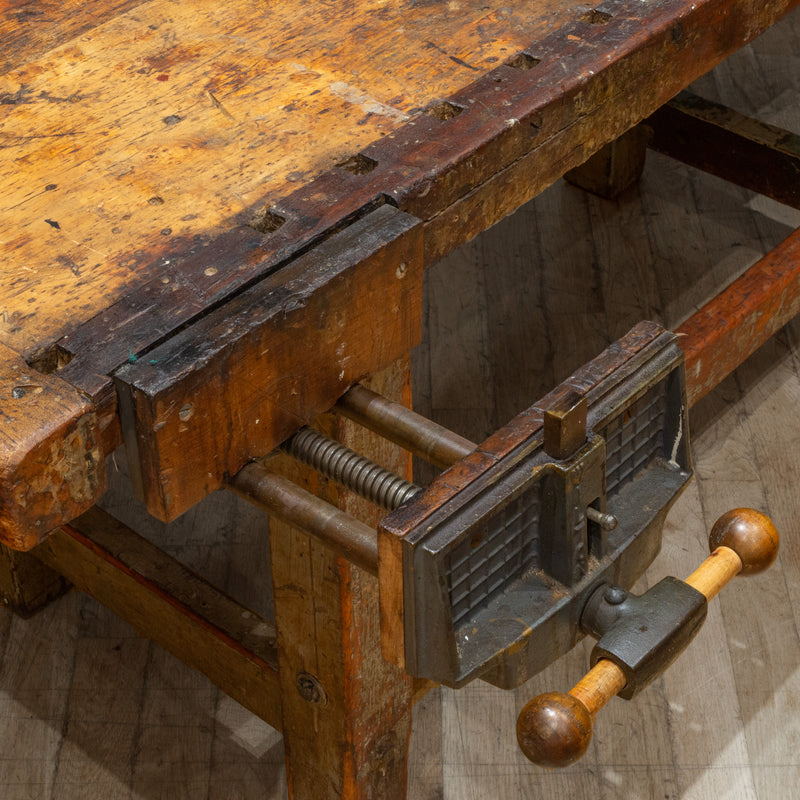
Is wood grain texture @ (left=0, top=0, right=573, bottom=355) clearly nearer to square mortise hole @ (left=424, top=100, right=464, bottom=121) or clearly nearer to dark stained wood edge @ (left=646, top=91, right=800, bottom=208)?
square mortise hole @ (left=424, top=100, right=464, bottom=121)

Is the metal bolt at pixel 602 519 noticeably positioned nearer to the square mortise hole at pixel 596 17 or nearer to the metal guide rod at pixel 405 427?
the metal guide rod at pixel 405 427

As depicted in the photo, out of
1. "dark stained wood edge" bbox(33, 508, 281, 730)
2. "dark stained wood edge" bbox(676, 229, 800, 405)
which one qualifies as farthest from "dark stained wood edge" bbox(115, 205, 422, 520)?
"dark stained wood edge" bbox(676, 229, 800, 405)

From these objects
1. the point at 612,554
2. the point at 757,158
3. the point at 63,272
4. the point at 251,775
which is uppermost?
the point at 63,272

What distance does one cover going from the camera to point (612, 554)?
1.28m

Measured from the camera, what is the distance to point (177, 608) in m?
2.07

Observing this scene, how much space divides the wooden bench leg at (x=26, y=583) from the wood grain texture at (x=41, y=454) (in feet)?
3.99

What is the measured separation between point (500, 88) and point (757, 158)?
143 centimetres

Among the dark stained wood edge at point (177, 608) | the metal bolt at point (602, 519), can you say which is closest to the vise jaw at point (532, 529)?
the metal bolt at point (602, 519)

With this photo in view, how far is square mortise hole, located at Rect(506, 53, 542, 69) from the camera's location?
163cm

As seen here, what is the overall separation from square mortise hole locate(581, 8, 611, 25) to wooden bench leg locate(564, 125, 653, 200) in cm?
142

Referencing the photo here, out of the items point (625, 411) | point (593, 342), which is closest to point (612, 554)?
point (625, 411)

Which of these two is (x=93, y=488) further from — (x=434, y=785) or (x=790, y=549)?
(x=790, y=549)

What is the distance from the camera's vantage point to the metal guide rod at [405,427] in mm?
1363

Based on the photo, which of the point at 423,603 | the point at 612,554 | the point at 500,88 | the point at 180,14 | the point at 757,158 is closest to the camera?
the point at 423,603
